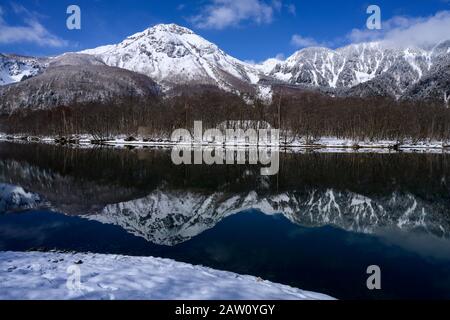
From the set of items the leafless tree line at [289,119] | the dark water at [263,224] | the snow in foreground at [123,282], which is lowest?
the dark water at [263,224]

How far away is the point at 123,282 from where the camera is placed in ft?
29.3

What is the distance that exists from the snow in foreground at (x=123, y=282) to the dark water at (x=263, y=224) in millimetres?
2417

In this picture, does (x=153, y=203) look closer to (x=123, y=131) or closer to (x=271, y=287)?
(x=271, y=287)

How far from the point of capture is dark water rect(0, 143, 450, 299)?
1292 cm

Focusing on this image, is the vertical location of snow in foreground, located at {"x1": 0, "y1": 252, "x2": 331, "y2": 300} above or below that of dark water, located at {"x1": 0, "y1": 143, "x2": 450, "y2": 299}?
above

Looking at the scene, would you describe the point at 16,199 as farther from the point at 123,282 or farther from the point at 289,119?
the point at 289,119

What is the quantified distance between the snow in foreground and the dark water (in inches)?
95.1

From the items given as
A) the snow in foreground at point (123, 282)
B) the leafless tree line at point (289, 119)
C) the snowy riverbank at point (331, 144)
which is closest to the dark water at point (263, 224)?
the snow in foreground at point (123, 282)

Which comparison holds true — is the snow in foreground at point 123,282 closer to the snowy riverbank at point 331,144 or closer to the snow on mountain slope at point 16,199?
the snow on mountain slope at point 16,199

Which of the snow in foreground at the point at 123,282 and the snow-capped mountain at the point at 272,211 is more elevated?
the snow in foreground at the point at 123,282

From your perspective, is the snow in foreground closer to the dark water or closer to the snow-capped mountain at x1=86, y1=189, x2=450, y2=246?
the dark water

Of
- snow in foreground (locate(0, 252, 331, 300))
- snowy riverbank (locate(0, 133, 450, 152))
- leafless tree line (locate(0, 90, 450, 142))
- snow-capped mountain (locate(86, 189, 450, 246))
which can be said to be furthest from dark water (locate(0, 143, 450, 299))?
leafless tree line (locate(0, 90, 450, 142))

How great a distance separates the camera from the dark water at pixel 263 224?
509 inches

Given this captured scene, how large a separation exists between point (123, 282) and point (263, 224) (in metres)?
11.5
